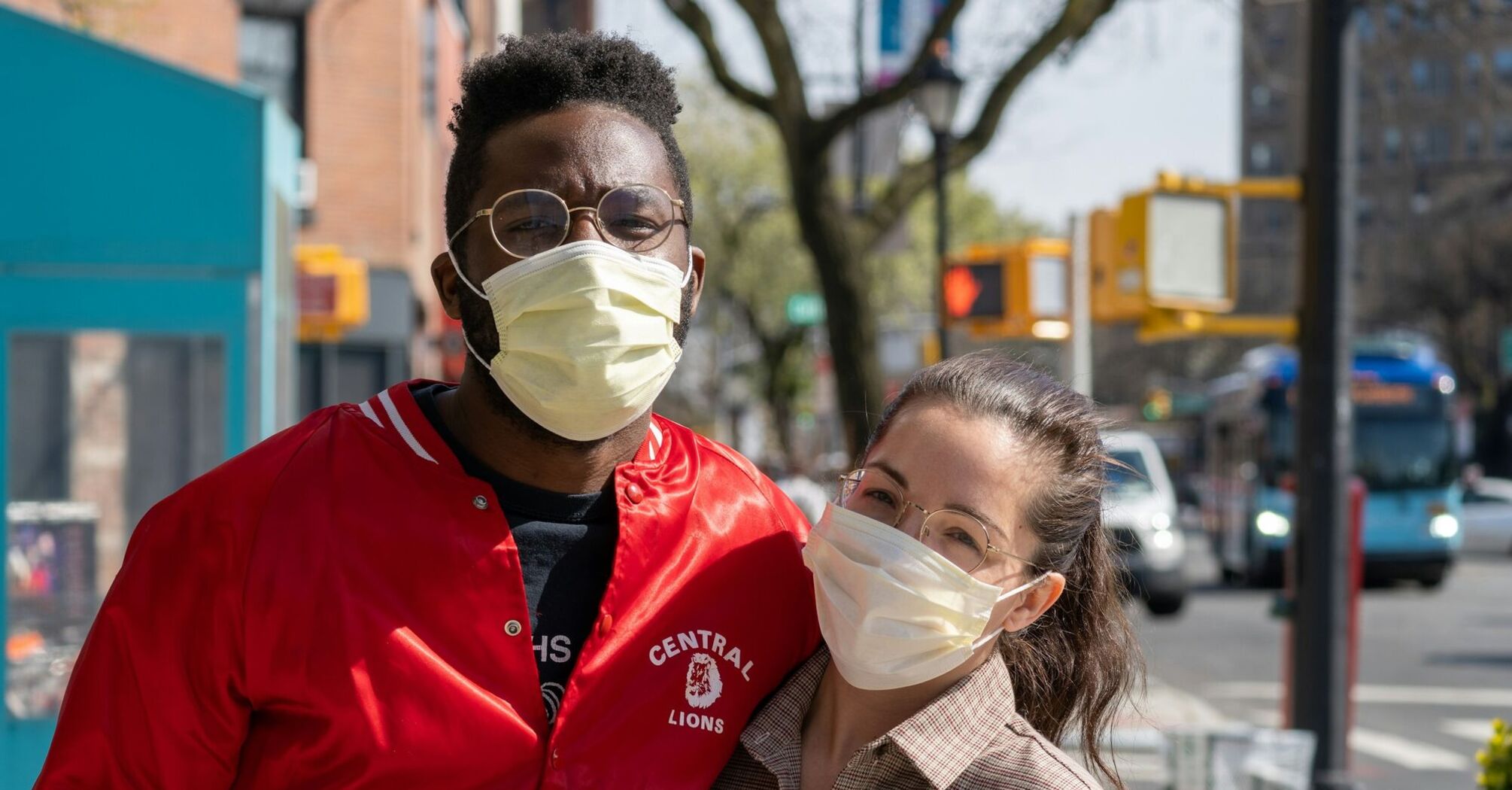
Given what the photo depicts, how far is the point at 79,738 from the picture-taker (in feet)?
7.02

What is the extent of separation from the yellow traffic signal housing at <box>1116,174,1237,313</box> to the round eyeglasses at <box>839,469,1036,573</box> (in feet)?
25.0

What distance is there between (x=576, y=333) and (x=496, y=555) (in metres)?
0.33

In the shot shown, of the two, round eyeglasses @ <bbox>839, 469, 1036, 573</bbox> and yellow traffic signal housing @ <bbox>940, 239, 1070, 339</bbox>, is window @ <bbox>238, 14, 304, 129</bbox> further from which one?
round eyeglasses @ <bbox>839, 469, 1036, 573</bbox>

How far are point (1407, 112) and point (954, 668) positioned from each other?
9.84m

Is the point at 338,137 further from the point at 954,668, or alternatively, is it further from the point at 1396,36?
the point at 954,668

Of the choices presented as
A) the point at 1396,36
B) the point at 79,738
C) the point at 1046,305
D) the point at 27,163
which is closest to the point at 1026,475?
the point at 79,738

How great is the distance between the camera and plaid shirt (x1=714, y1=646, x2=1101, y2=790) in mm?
2377

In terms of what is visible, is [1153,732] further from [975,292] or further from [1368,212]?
[1368,212]

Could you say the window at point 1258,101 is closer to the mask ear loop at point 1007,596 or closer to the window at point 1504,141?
the window at point 1504,141

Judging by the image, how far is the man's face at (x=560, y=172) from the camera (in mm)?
2336

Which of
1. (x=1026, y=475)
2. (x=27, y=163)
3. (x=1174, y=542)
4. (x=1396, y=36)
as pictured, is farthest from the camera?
(x=1174, y=542)

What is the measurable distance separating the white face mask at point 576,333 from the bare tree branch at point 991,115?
8.65 m

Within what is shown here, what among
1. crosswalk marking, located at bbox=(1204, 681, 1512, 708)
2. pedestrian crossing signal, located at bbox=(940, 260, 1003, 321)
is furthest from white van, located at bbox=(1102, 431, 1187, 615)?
pedestrian crossing signal, located at bbox=(940, 260, 1003, 321)

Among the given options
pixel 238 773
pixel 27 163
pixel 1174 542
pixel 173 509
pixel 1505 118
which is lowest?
pixel 1174 542
